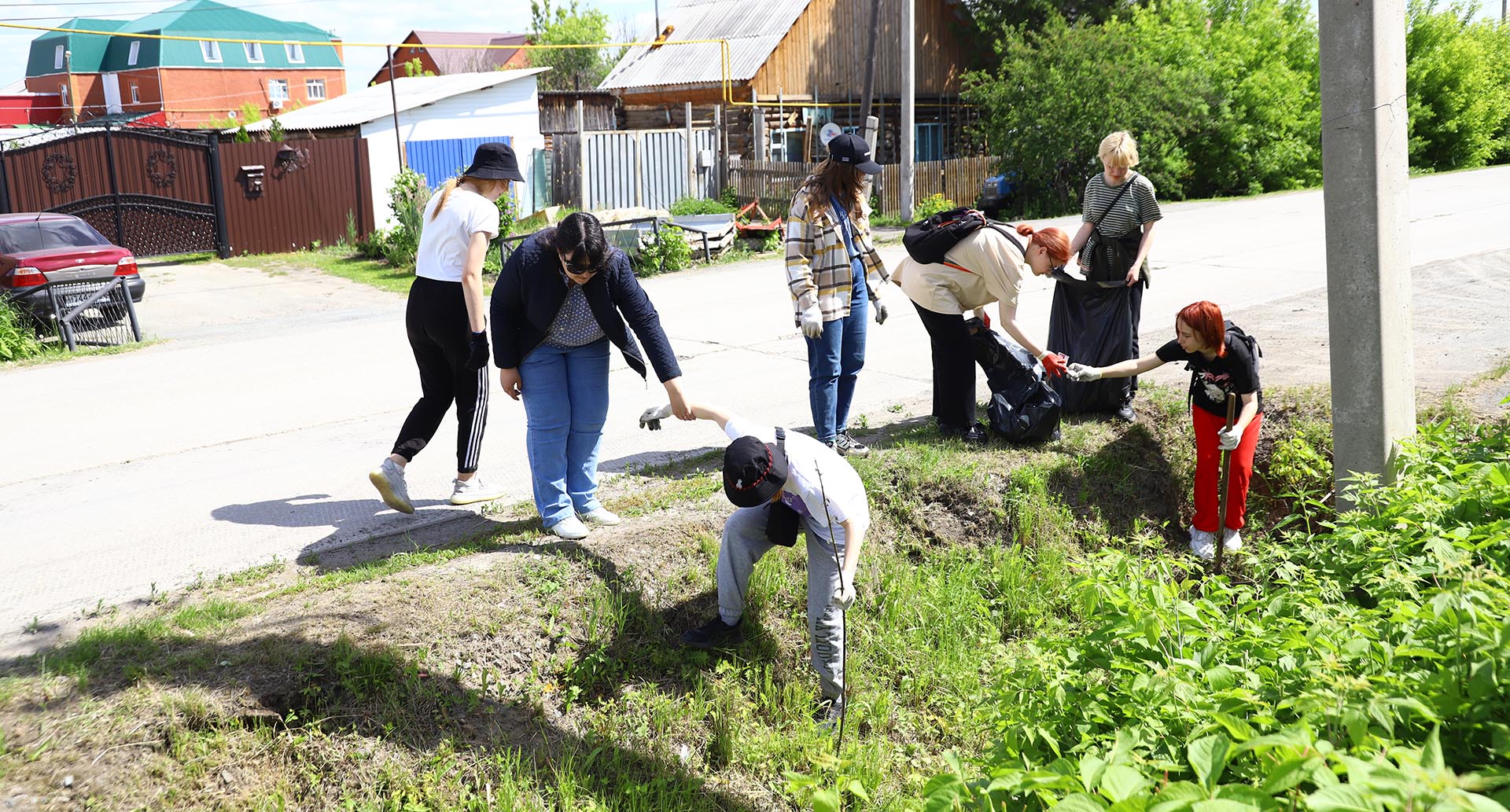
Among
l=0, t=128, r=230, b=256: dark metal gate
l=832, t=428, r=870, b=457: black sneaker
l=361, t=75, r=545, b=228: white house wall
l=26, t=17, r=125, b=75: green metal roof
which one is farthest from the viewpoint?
l=26, t=17, r=125, b=75: green metal roof

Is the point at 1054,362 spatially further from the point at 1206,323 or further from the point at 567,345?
the point at 567,345

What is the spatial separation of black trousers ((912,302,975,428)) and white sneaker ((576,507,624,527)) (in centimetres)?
216

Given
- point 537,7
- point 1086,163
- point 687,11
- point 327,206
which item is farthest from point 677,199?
point 537,7

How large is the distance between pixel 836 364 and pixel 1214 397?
76.8 inches

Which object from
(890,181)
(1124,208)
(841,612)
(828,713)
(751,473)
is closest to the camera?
(751,473)

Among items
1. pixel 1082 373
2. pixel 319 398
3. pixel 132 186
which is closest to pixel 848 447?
pixel 1082 373

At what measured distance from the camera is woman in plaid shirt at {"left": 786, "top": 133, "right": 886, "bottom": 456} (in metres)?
6.14

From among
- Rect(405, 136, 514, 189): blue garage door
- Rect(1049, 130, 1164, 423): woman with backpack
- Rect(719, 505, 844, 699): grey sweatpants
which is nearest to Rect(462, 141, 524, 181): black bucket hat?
Rect(719, 505, 844, 699): grey sweatpants

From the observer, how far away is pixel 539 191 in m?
25.1

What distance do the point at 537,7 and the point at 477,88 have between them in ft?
120

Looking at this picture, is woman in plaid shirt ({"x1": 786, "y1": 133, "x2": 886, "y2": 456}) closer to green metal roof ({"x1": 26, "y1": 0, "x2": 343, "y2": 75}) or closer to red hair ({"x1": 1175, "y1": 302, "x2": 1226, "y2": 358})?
red hair ({"x1": 1175, "y1": 302, "x2": 1226, "y2": 358})

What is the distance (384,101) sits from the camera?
26.0 m

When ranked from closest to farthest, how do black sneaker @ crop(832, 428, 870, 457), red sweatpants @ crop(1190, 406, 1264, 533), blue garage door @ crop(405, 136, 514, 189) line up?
red sweatpants @ crop(1190, 406, 1264, 533) < black sneaker @ crop(832, 428, 870, 457) < blue garage door @ crop(405, 136, 514, 189)

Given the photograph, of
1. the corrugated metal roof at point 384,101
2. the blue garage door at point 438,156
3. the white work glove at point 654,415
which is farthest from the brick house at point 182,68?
the white work glove at point 654,415
